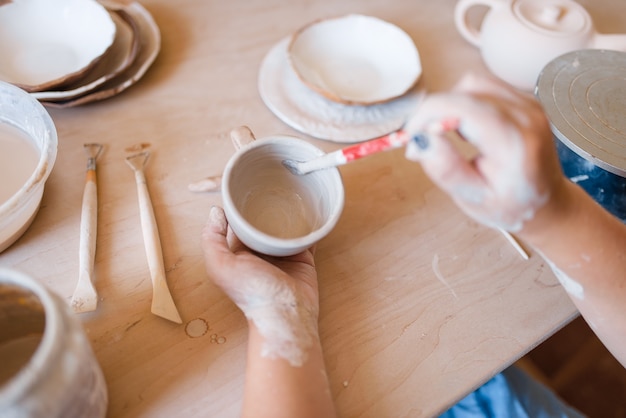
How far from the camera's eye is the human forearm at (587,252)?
0.63 m

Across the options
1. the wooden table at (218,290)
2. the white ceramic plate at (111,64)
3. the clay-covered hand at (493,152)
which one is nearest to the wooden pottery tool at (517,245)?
the wooden table at (218,290)

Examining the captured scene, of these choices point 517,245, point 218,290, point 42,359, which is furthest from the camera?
point 517,245

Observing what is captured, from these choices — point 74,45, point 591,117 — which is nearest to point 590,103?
point 591,117

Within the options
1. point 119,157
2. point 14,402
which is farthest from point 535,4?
point 14,402

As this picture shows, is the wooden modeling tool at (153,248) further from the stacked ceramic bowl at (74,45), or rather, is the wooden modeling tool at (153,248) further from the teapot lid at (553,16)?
the teapot lid at (553,16)

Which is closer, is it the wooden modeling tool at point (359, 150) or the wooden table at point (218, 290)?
the wooden modeling tool at point (359, 150)

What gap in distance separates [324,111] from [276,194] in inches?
10.5

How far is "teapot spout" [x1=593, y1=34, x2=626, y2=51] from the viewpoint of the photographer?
998mm

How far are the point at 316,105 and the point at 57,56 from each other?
21.3 inches

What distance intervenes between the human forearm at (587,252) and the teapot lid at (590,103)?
131 mm

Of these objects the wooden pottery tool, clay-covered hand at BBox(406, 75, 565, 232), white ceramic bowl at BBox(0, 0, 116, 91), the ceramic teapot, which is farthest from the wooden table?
the ceramic teapot

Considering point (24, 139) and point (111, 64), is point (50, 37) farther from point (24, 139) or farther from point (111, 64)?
point (24, 139)

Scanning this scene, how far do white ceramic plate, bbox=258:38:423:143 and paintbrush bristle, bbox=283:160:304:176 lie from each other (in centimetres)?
20

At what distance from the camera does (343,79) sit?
1.08 metres
